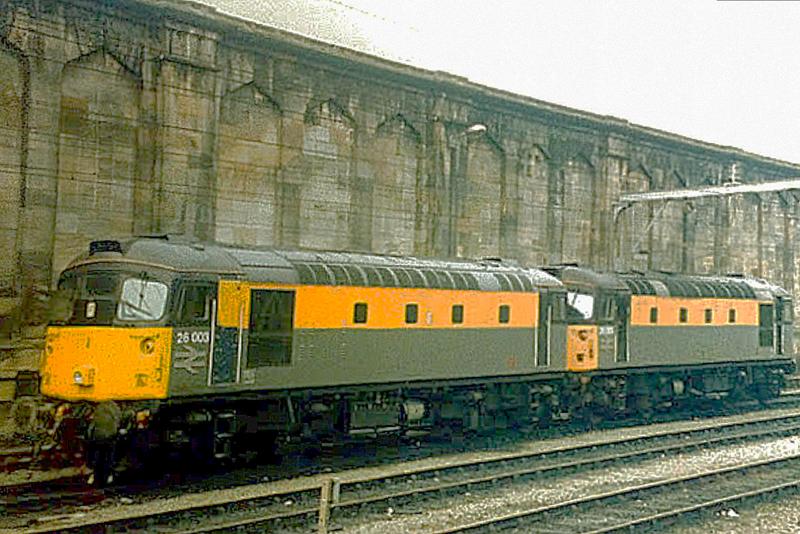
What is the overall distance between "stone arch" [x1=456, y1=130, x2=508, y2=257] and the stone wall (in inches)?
2.2

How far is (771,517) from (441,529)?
19.0ft

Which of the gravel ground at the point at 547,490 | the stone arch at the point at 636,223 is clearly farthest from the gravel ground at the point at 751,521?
the stone arch at the point at 636,223

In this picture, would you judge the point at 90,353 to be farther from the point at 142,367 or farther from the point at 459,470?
the point at 459,470

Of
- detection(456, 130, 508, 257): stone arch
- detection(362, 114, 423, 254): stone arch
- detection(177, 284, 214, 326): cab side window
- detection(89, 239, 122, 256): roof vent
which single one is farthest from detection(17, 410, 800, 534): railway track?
detection(456, 130, 508, 257): stone arch

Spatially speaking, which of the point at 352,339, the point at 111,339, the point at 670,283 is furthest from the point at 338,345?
the point at 670,283

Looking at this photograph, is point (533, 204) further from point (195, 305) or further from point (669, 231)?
point (195, 305)

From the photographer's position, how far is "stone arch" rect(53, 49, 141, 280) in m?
17.9

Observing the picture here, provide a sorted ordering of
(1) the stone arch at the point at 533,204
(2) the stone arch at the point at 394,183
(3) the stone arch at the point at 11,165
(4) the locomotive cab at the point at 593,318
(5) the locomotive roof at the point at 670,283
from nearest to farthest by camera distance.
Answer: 1. (3) the stone arch at the point at 11,165
2. (4) the locomotive cab at the point at 593,318
3. (5) the locomotive roof at the point at 670,283
4. (2) the stone arch at the point at 394,183
5. (1) the stone arch at the point at 533,204

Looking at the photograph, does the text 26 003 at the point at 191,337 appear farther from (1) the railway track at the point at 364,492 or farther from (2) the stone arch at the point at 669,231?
(2) the stone arch at the point at 669,231

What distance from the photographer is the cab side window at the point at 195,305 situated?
13898 mm

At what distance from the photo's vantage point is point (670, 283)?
82.8ft

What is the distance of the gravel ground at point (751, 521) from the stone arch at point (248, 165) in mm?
12345

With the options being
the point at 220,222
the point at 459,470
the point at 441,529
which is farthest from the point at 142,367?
the point at 220,222

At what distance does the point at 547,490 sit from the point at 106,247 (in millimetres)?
8816
